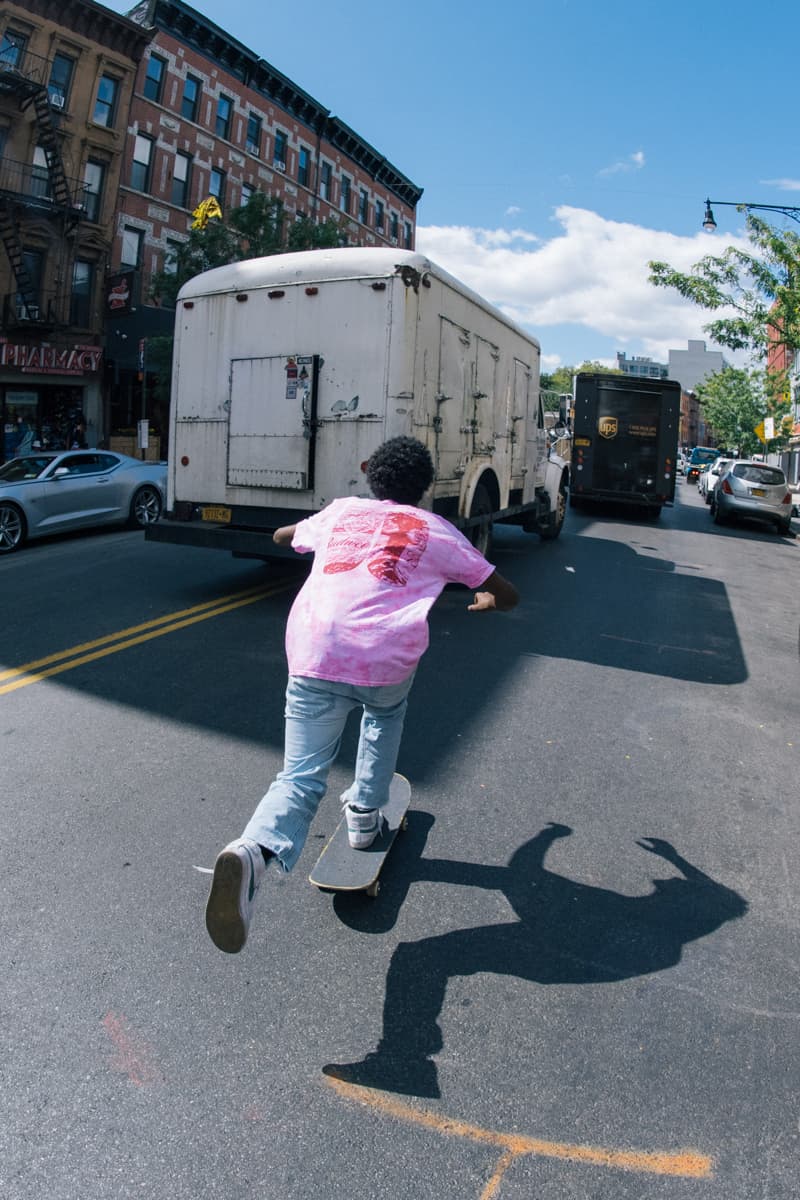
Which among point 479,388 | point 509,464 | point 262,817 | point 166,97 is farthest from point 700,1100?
point 166,97

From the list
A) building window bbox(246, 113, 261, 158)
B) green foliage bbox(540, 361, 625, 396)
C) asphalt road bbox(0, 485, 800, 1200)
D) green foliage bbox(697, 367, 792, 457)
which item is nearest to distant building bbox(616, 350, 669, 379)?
green foliage bbox(540, 361, 625, 396)

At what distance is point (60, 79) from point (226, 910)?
3110 centimetres

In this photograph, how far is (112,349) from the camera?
92.0ft

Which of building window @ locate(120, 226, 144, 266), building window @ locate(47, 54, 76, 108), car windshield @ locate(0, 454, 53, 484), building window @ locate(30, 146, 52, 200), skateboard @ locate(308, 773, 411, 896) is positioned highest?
building window @ locate(47, 54, 76, 108)

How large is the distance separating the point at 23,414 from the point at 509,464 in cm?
2026

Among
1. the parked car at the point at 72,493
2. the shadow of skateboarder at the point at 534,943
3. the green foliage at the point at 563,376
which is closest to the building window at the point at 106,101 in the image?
the parked car at the point at 72,493

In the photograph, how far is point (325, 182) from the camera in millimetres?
39500

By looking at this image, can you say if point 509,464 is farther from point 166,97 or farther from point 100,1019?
point 166,97

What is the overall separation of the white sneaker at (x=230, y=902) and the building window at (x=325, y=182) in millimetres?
41387

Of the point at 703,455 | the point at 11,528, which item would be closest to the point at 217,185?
the point at 11,528

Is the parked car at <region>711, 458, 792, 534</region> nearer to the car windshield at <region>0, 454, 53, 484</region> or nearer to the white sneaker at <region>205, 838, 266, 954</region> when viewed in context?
the car windshield at <region>0, 454, 53, 484</region>

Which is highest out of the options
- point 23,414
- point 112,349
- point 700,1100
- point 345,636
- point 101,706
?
point 112,349

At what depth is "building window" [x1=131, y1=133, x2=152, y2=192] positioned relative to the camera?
1152 inches

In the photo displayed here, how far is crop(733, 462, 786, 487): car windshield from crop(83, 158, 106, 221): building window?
832 inches
